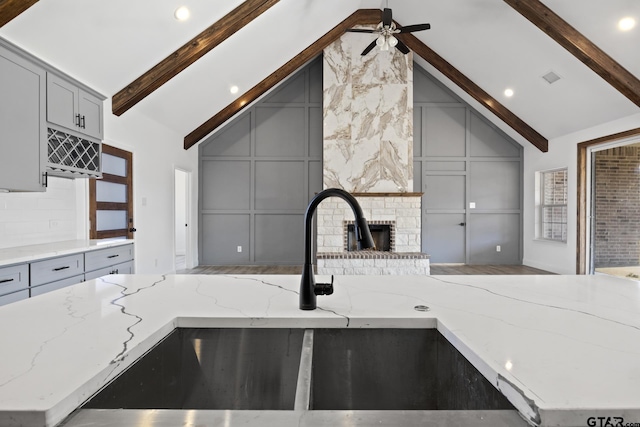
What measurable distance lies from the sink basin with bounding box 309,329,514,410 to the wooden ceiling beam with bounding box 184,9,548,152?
5474mm

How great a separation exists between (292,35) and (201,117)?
1.91 m

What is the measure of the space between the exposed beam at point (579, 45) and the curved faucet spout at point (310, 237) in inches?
169

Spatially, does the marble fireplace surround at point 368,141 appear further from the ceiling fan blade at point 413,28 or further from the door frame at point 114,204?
the door frame at point 114,204

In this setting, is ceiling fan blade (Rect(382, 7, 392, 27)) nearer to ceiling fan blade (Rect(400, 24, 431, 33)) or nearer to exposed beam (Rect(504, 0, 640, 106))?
ceiling fan blade (Rect(400, 24, 431, 33))

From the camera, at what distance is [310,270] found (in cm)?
103

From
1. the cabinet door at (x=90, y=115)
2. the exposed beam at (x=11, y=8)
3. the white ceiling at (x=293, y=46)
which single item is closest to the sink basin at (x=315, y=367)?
the exposed beam at (x=11, y=8)

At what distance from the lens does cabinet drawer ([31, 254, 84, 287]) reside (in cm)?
247

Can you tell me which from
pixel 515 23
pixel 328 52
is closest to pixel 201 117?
pixel 328 52

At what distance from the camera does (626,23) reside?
356cm

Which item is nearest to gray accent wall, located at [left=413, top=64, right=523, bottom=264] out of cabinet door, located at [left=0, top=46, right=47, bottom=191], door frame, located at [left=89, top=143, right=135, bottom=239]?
door frame, located at [left=89, top=143, right=135, bottom=239]

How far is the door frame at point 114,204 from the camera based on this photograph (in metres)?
3.85

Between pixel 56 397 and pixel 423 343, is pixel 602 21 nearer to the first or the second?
pixel 423 343

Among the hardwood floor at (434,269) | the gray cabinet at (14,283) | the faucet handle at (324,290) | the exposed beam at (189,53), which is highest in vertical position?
the exposed beam at (189,53)

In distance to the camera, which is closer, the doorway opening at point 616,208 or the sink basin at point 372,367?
the sink basin at point 372,367
